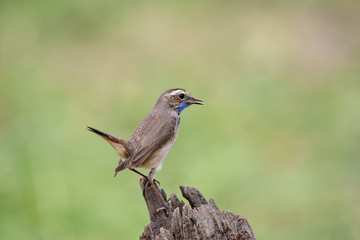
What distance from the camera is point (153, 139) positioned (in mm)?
6605

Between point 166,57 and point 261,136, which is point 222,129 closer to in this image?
point 261,136

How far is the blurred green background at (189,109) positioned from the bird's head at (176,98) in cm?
283

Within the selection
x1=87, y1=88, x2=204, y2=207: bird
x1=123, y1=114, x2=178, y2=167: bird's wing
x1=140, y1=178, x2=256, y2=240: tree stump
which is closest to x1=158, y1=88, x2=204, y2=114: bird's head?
x1=87, y1=88, x2=204, y2=207: bird

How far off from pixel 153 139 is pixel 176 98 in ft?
2.15

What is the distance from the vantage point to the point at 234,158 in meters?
10.9

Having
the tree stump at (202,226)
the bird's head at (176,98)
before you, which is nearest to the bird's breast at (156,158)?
the bird's head at (176,98)

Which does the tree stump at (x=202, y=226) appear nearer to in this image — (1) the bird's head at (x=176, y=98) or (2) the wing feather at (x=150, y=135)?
(2) the wing feather at (x=150, y=135)

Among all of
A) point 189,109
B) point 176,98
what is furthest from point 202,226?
point 189,109

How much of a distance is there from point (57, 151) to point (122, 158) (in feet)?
14.3

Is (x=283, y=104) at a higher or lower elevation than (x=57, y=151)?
higher

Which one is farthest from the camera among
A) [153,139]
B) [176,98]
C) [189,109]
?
[189,109]

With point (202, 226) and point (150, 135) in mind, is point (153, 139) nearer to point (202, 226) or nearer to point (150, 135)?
point (150, 135)

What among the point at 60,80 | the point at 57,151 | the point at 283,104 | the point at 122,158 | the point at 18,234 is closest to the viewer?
the point at 122,158

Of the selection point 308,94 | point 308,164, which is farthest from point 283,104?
point 308,164
